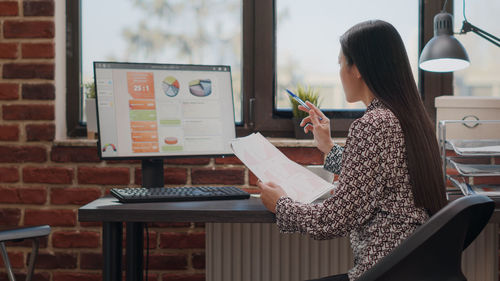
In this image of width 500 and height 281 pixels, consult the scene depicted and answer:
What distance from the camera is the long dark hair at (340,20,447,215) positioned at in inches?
43.0

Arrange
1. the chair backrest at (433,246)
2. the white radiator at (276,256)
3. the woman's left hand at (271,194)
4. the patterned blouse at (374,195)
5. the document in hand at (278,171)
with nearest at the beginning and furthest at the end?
the chair backrest at (433,246), the patterned blouse at (374,195), the woman's left hand at (271,194), the document in hand at (278,171), the white radiator at (276,256)

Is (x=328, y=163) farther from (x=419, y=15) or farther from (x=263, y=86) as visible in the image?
(x=419, y=15)

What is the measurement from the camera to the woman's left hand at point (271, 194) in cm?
127

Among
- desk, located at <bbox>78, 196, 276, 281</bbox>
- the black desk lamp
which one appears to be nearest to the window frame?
the black desk lamp

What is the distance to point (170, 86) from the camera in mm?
1670

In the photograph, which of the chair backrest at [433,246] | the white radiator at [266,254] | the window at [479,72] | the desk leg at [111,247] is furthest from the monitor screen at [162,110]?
the window at [479,72]

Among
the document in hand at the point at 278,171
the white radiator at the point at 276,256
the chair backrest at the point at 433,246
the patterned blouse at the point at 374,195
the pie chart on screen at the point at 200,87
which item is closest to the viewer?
the chair backrest at the point at 433,246

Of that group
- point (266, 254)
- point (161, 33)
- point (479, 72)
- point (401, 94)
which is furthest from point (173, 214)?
point (479, 72)

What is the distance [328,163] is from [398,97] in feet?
1.52

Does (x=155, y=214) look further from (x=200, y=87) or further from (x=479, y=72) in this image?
(x=479, y=72)

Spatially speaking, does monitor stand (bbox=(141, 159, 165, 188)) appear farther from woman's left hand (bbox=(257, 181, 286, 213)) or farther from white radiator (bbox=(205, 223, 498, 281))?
woman's left hand (bbox=(257, 181, 286, 213))

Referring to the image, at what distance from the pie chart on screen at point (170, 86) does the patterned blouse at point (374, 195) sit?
739 millimetres

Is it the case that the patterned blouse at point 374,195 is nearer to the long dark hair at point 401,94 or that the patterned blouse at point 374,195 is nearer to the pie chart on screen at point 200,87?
the long dark hair at point 401,94

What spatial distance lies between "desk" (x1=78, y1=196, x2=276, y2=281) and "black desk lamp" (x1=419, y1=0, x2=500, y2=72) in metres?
0.86
